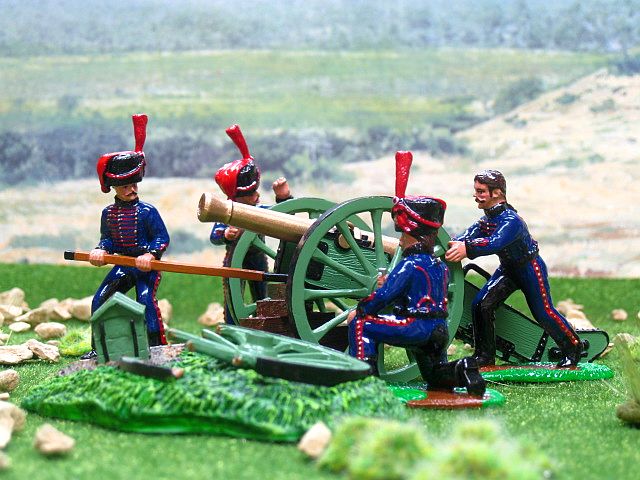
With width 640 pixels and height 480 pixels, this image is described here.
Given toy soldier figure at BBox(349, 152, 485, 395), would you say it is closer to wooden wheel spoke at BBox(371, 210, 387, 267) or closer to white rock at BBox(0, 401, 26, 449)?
wooden wheel spoke at BBox(371, 210, 387, 267)

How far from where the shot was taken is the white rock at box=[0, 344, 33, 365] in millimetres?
5516

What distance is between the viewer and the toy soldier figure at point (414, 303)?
4371 millimetres

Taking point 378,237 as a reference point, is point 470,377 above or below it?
below

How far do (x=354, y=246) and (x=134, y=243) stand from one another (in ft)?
3.78

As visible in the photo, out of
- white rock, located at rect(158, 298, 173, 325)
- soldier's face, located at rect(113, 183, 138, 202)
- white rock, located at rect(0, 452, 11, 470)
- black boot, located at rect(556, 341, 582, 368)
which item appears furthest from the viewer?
white rock, located at rect(158, 298, 173, 325)

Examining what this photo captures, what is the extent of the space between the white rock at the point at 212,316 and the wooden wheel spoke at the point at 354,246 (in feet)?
8.23

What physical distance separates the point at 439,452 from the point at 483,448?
136mm

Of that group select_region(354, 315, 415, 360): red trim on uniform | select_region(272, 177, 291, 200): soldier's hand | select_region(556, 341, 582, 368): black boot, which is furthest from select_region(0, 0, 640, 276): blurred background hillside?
select_region(354, 315, 415, 360): red trim on uniform

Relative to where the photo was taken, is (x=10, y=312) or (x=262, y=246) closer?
(x=262, y=246)

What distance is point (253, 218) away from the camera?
4.88 m

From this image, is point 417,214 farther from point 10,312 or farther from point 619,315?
point 10,312

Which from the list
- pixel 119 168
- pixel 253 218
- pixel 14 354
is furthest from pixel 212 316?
pixel 253 218

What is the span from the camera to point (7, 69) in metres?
9.70

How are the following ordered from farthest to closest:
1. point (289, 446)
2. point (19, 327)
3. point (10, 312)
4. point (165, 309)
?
point (165, 309)
point (10, 312)
point (19, 327)
point (289, 446)
